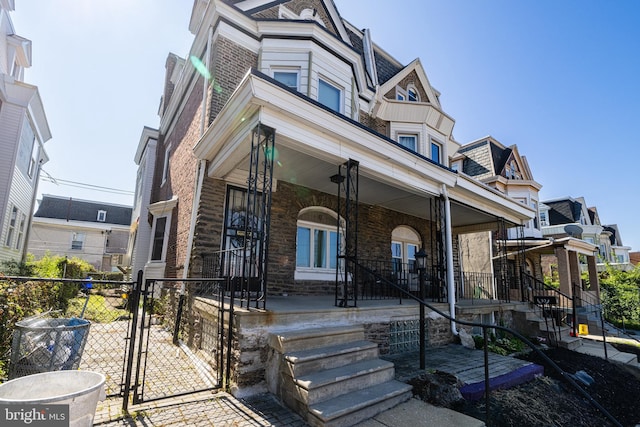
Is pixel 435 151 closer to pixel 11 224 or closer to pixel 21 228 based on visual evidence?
pixel 11 224

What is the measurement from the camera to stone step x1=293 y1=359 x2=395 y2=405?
338 cm

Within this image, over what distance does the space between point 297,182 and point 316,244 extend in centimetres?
187

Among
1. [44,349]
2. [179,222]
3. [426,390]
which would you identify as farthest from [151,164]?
[426,390]

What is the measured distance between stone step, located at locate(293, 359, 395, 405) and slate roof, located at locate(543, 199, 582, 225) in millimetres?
28812

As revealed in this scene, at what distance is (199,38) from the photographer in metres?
8.30

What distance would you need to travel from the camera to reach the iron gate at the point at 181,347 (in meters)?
3.67

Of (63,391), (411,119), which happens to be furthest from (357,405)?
(411,119)

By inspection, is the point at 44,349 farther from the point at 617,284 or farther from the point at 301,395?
the point at 617,284

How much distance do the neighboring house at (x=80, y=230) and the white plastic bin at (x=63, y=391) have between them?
26372 mm

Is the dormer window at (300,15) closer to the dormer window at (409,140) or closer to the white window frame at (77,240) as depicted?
the dormer window at (409,140)

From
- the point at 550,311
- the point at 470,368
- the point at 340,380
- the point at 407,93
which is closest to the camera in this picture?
the point at 340,380

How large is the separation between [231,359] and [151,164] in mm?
11653

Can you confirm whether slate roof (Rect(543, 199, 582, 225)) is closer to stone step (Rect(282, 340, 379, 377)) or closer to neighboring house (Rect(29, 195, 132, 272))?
stone step (Rect(282, 340, 379, 377))

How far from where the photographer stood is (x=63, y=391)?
276 centimetres
